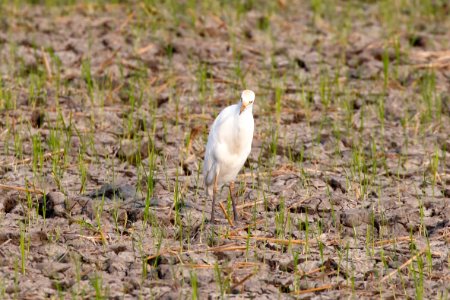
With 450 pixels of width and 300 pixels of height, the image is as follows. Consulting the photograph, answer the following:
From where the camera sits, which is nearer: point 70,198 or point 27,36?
point 70,198

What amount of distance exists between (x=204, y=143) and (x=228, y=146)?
4.48 ft

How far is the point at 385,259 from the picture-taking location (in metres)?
5.77

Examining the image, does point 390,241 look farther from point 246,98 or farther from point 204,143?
point 204,143

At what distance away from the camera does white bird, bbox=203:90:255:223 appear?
253 inches

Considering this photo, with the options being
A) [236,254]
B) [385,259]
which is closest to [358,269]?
[385,259]

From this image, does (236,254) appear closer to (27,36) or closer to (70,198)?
(70,198)

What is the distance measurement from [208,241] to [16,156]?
199 centimetres

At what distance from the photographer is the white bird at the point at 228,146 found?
643cm

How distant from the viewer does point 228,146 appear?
6488 mm

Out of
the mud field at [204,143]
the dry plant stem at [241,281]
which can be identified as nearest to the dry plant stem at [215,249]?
the mud field at [204,143]

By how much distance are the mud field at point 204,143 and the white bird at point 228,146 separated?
0.24 metres

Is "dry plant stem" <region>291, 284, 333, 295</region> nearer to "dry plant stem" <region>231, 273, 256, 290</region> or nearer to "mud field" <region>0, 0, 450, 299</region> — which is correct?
"mud field" <region>0, 0, 450, 299</region>

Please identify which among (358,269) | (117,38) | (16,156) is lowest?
(358,269)

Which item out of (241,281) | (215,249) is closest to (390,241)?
(215,249)
